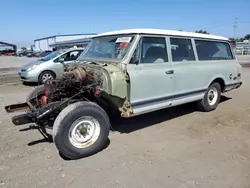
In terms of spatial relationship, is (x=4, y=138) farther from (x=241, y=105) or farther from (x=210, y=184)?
(x=241, y=105)

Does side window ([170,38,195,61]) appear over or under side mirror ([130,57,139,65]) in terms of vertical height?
over

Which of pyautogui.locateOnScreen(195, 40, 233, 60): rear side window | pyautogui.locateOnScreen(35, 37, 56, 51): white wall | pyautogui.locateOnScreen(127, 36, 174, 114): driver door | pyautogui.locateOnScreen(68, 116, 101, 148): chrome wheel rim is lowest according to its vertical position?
pyautogui.locateOnScreen(68, 116, 101, 148): chrome wheel rim

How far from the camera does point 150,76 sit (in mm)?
4480

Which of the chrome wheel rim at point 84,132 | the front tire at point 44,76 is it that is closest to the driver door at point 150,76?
the chrome wheel rim at point 84,132

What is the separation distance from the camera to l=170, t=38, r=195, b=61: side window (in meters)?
5.02

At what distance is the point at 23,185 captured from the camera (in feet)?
10.1

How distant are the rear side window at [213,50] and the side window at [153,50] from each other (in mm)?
1210

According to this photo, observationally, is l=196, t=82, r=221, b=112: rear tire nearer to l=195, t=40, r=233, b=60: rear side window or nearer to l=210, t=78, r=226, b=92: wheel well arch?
l=210, t=78, r=226, b=92: wheel well arch

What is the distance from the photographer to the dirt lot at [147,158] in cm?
317

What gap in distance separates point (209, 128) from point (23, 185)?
12.4ft

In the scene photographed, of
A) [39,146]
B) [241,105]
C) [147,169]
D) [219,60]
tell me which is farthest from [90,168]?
[241,105]

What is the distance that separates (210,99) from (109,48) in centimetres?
323

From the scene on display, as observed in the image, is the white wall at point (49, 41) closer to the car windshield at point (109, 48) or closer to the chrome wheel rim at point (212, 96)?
the chrome wheel rim at point (212, 96)

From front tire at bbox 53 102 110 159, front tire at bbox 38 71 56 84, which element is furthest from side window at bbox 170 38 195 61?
front tire at bbox 38 71 56 84
